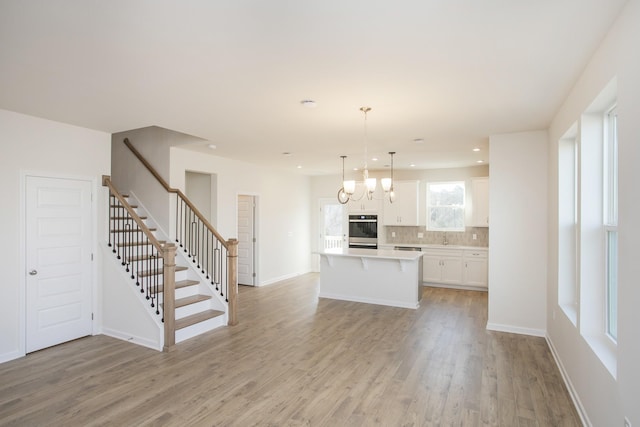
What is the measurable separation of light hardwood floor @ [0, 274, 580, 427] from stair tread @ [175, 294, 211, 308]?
51 cm

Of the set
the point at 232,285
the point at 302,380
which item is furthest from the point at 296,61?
the point at 232,285

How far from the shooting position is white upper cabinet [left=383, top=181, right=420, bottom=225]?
8469mm

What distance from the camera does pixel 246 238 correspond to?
8078 mm

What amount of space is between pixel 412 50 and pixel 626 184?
1.46m

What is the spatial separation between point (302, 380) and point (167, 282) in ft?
6.47

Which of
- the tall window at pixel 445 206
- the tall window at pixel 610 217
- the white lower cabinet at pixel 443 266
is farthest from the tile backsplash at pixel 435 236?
the tall window at pixel 610 217

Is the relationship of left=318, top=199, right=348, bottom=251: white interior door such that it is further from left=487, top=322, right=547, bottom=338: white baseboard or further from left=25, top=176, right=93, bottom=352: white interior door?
left=25, top=176, right=93, bottom=352: white interior door

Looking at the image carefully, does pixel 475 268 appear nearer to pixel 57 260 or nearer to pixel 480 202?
pixel 480 202

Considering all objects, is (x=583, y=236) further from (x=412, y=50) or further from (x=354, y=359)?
(x=354, y=359)

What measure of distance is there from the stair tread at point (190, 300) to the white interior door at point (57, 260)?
1130 millimetres

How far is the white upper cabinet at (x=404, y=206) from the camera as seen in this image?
27.8ft

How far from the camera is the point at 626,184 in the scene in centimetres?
195

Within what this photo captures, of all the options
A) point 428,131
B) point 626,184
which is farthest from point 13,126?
point 626,184

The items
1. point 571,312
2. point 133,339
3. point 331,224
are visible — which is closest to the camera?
point 571,312
